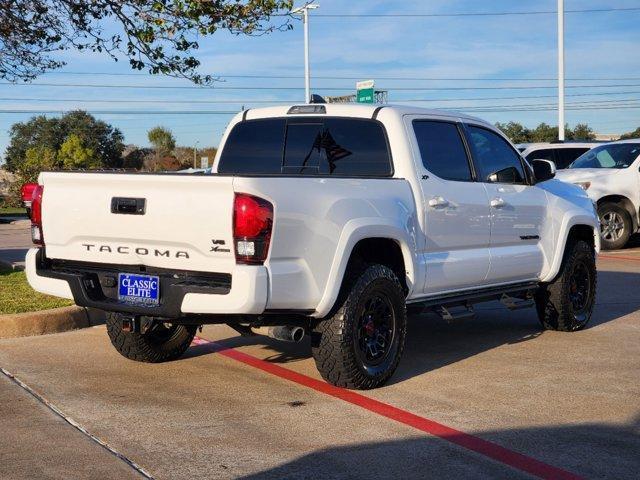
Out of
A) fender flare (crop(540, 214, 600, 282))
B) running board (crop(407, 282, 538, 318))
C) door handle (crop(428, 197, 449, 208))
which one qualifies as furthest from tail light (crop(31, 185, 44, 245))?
fender flare (crop(540, 214, 600, 282))

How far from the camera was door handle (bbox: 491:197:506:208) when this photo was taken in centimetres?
739

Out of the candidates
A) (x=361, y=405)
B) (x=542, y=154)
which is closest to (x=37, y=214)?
(x=361, y=405)

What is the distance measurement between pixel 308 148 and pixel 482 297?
1.87 metres

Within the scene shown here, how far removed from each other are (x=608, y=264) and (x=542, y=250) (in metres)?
6.50

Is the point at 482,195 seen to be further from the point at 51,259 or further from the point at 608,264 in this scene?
the point at 608,264

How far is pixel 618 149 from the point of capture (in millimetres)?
16562

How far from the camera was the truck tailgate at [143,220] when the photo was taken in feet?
17.5

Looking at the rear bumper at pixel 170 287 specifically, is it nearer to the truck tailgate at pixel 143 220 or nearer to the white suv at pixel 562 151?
the truck tailgate at pixel 143 220

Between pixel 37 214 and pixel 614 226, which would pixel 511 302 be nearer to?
pixel 37 214

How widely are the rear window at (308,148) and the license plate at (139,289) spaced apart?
180 centimetres

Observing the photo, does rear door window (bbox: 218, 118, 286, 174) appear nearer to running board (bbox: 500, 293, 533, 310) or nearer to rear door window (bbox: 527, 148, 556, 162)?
running board (bbox: 500, 293, 533, 310)

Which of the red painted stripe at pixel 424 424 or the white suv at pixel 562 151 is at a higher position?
the white suv at pixel 562 151

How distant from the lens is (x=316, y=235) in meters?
5.61

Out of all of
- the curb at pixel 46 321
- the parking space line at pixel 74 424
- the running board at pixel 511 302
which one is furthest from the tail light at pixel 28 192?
the running board at pixel 511 302
